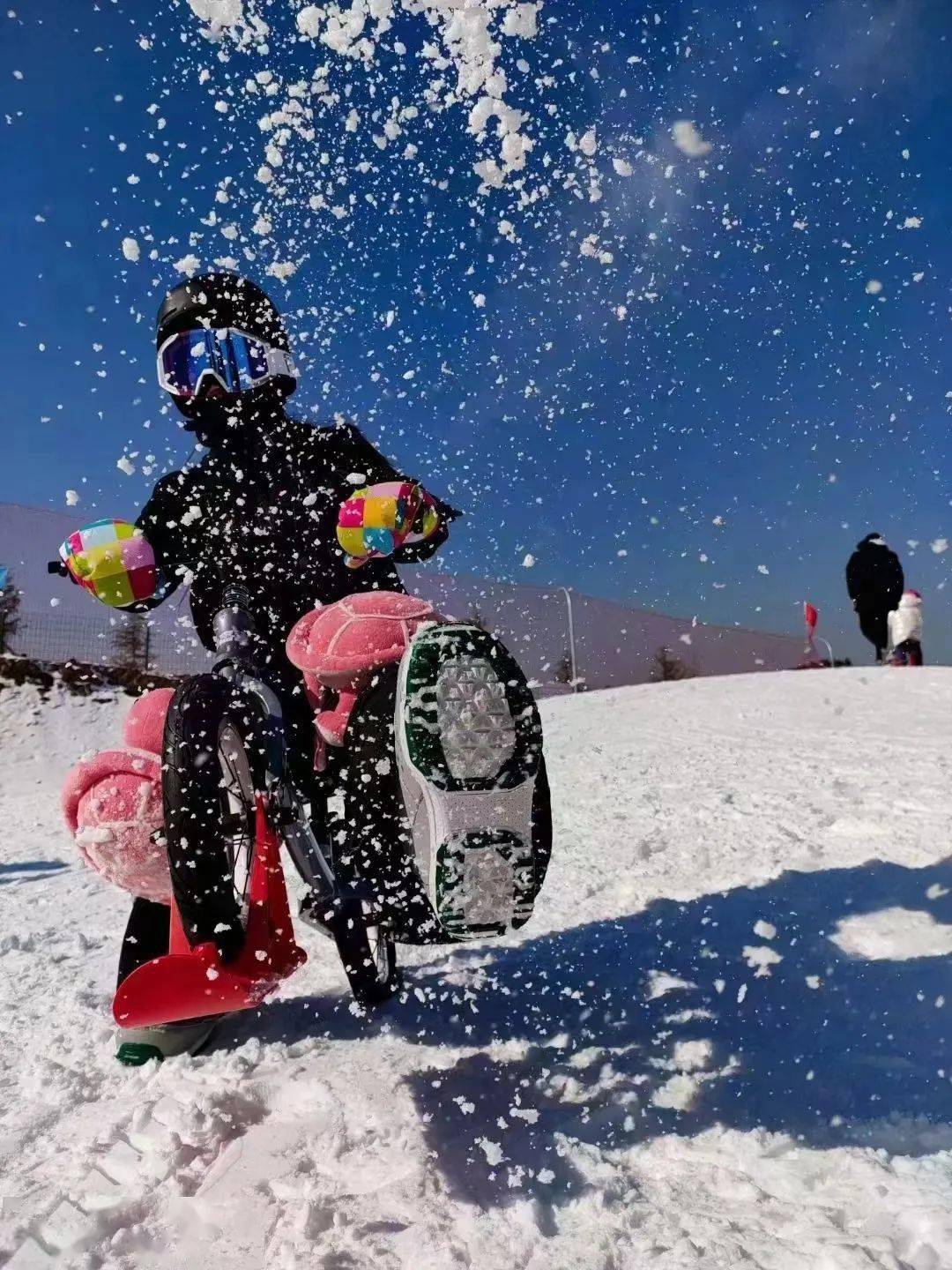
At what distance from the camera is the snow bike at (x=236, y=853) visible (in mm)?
1501

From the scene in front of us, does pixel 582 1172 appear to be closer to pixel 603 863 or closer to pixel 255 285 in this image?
pixel 603 863

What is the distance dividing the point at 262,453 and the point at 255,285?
57cm

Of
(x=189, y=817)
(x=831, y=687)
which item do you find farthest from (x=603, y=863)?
(x=831, y=687)

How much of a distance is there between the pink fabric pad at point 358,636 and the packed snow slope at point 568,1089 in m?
0.85

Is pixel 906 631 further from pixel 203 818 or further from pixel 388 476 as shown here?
pixel 203 818

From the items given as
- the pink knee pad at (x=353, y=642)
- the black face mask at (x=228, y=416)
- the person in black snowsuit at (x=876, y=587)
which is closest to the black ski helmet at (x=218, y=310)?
the black face mask at (x=228, y=416)

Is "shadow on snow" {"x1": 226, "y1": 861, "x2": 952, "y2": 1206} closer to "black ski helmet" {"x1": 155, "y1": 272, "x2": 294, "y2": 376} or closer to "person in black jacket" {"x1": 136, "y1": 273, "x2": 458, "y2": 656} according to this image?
"person in black jacket" {"x1": 136, "y1": 273, "x2": 458, "y2": 656}

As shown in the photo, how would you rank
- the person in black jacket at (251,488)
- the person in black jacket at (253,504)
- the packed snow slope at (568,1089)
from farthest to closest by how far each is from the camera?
the person in black jacket at (251,488) < the person in black jacket at (253,504) < the packed snow slope at (568,1089)

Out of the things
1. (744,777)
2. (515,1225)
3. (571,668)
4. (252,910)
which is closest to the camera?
(515,1225)

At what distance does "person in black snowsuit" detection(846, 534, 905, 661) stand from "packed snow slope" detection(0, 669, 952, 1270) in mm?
7605

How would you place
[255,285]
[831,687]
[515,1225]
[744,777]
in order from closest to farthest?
[515,1225] → [255,285] → [744,777] → [831,687]

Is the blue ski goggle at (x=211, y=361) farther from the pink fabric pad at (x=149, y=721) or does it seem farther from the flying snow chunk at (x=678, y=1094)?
the flying snow chunk at (x=678, y=1094)

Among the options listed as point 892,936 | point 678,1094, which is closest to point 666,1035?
point 678,1094

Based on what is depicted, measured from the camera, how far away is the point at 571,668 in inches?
531
